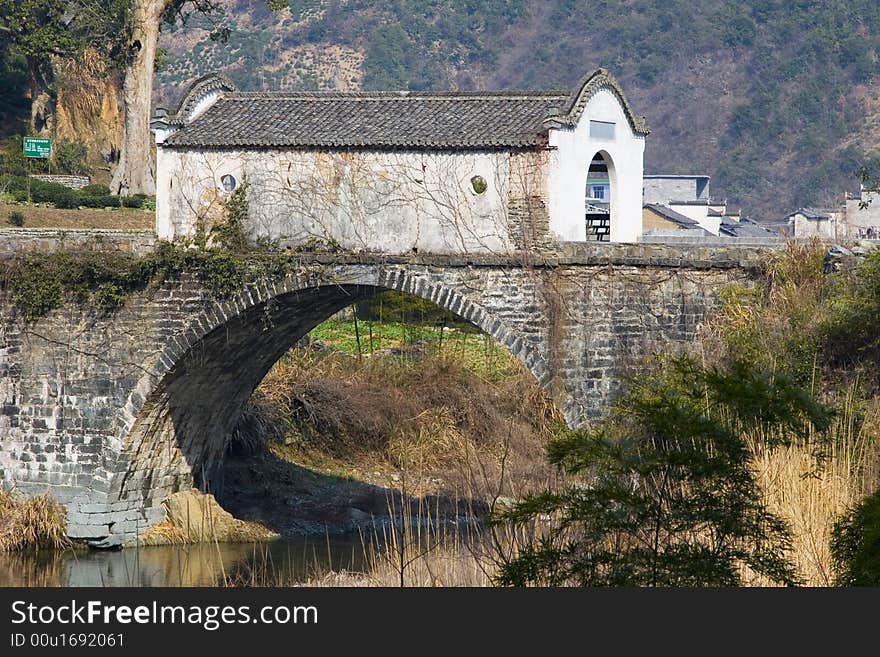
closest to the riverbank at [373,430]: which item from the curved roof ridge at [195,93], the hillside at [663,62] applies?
the curved roof ridge at [195,93]

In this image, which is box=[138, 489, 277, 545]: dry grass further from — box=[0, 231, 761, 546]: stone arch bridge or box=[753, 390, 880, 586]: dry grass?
box=[753, 390, 880, 586]: dry grass

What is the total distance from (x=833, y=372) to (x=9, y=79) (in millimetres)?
33762

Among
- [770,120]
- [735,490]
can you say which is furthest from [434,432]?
[770,120]

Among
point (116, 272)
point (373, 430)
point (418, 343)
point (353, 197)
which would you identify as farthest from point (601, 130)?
point (418, 343)

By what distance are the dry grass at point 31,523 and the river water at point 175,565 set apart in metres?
0.18

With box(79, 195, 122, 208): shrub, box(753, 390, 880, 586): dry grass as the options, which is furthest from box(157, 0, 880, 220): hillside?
box(753, 390, 880, 586): dry grass

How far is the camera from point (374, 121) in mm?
21656

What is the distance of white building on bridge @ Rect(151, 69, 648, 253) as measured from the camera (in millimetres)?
20406

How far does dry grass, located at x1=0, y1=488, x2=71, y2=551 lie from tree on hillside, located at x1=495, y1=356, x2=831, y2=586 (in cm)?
1405

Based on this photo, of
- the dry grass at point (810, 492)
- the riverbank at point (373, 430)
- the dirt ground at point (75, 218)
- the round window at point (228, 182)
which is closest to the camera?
the dry grass at point (810, 492)

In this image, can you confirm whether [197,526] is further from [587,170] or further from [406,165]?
[587,170]

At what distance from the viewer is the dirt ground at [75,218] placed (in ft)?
95.6

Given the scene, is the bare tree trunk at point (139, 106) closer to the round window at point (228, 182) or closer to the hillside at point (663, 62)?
the round window at point (228, 182)

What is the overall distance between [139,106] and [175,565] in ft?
57.2
